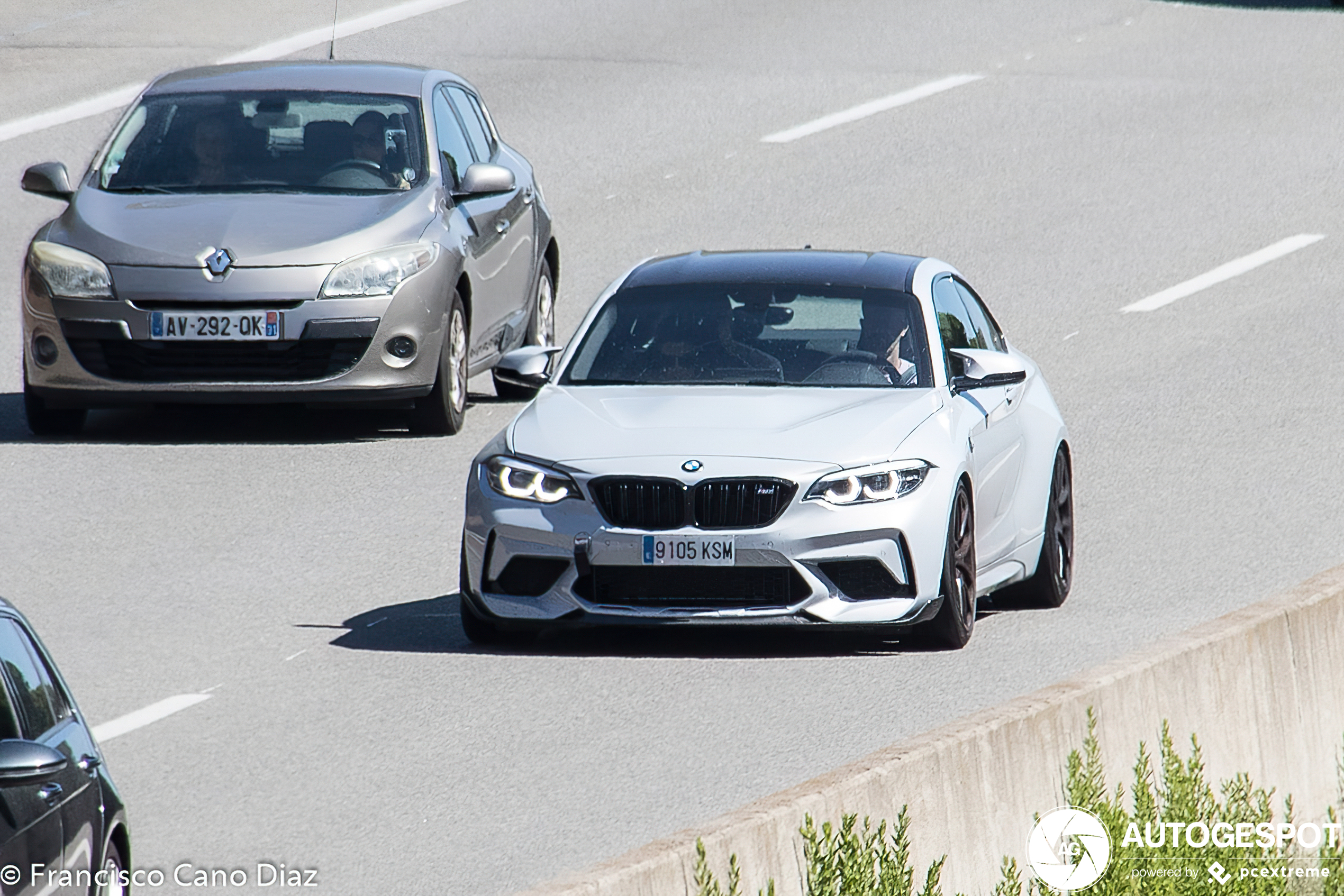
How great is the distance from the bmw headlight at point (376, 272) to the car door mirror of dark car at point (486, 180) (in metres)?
0.55

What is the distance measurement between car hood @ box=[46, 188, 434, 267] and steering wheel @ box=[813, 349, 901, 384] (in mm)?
4007

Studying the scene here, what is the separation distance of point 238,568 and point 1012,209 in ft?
36.2

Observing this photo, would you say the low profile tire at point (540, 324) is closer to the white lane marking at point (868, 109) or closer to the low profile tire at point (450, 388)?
the low profile tire at point (450, 388)

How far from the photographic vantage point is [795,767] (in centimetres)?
871

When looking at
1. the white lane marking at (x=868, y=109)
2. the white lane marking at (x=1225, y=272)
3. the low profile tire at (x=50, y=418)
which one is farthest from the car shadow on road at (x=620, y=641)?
the white lane marking at (x=868, y=109)

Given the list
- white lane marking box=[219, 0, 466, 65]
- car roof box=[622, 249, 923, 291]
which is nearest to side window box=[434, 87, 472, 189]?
car roof box=[622, 249, 923, 291]

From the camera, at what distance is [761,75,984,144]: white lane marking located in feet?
79.0

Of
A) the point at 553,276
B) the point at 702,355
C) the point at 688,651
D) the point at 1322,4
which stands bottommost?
the point at 1322,4

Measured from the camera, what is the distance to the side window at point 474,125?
16.2 m

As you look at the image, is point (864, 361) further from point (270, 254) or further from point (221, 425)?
point (221, 425)

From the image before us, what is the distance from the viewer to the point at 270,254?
1421cm

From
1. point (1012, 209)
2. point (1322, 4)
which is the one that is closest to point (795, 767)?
point (1012, 209)

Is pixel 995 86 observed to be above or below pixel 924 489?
below

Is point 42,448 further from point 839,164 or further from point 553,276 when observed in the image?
point 839,164
